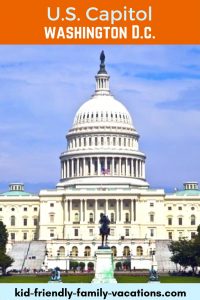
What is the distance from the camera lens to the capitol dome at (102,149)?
184m

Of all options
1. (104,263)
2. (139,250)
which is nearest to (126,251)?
(139,250)

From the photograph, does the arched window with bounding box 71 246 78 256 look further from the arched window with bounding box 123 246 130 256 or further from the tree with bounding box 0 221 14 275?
the tree with bounding box 0 221 14 275

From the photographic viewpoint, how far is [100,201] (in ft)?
572

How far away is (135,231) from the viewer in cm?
17300

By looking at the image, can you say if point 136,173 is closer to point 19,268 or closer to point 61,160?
point 61,160

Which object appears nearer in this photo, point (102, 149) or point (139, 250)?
point (139, 250)

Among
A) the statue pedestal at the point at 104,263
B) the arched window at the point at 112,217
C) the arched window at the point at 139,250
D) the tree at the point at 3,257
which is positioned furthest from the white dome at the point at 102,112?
the statue pedestal at the point at 104,263

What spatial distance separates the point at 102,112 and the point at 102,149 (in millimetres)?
9295

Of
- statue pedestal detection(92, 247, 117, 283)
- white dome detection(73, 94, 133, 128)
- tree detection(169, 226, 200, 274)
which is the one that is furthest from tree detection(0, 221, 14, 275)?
white dome detection(73, 94, 133, 128)

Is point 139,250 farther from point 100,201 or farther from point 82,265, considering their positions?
point 100,201
